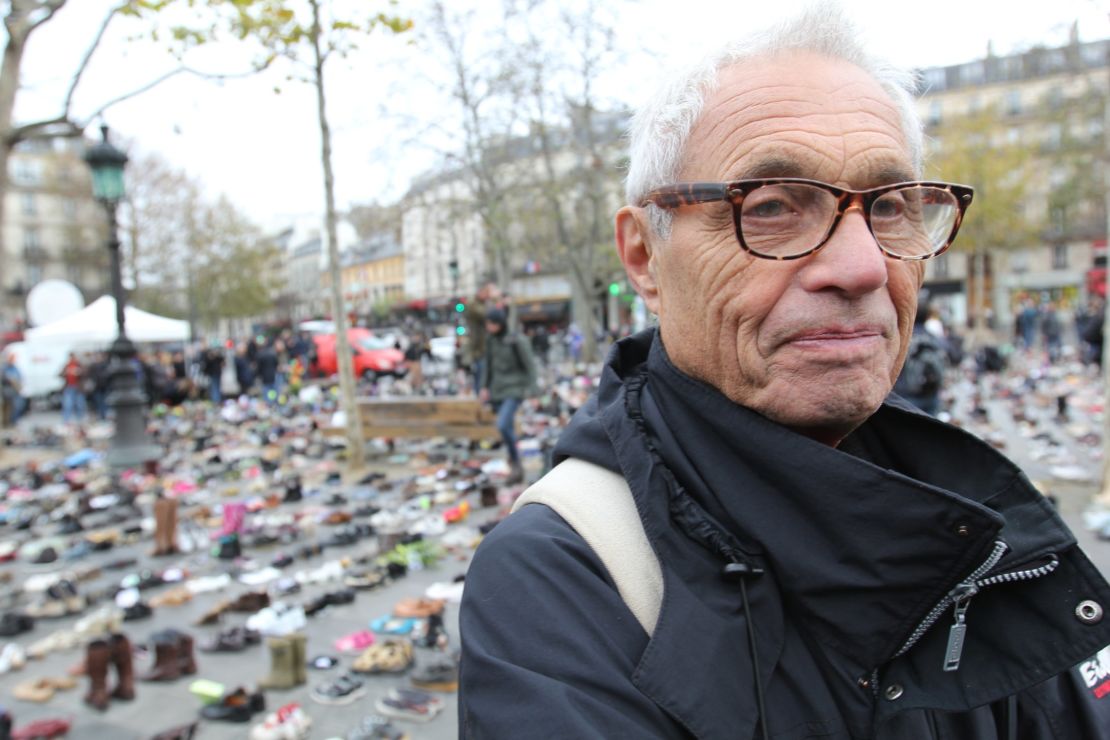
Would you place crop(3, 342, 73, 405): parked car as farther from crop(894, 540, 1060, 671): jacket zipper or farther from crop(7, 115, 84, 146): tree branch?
crop(894, 540, 1060, 671): jacket zipper

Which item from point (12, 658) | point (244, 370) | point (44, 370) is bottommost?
point (12, 658)

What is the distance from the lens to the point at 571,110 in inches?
762

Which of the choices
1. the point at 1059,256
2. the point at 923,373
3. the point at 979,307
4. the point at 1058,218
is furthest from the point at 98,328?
the point at 1059,256

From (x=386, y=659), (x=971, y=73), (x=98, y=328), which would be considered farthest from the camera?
(x=971, y=73)

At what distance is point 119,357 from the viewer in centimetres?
1138

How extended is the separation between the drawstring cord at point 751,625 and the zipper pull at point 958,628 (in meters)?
0.27

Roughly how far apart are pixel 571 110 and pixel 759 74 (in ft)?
63.2

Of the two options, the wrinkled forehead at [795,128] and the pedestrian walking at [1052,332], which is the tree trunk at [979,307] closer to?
the pedestrian walking at [1052,332]

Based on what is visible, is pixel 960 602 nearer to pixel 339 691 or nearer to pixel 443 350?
pixel 339 691

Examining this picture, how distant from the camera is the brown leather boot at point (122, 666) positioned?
13.5 feet

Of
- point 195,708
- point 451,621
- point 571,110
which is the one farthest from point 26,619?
point 571,110

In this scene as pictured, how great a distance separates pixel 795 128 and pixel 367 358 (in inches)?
943

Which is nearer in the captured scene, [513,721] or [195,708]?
[513,721]

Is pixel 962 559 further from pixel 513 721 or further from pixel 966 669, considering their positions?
pixel 513 721
